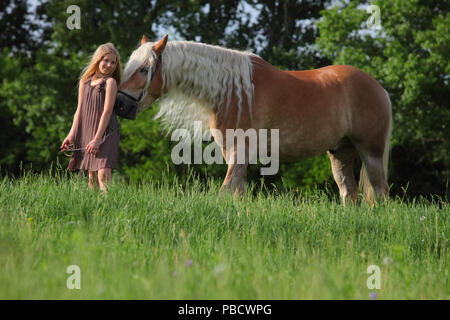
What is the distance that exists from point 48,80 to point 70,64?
0.92m

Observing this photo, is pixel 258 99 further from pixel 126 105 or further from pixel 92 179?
pixel 92 179

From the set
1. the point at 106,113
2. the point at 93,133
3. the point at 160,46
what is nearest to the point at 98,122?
the point at 93,133

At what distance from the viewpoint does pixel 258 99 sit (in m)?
5.41

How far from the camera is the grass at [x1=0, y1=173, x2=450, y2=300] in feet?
9.49

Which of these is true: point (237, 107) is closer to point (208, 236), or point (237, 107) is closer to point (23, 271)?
point (208, 236)

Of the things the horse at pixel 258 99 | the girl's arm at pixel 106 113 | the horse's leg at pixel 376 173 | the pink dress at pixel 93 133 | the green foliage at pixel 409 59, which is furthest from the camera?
the green foliage at pixel 409 59

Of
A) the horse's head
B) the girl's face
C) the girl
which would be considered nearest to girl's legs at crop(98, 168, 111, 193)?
the girl

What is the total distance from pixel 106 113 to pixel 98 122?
0.82 ft

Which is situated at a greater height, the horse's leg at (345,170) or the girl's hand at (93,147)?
the girl's hand at (93,147)

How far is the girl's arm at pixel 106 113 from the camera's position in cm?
494

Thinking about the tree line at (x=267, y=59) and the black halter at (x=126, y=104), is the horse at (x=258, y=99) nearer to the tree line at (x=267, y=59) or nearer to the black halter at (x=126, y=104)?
the black halter at (x=126, y=104)

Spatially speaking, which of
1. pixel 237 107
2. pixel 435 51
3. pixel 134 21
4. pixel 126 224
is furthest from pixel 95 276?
pixel 134 21

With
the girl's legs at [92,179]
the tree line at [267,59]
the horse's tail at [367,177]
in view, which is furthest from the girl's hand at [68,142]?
the tree line at [267,59]

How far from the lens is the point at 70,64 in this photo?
18047mm
